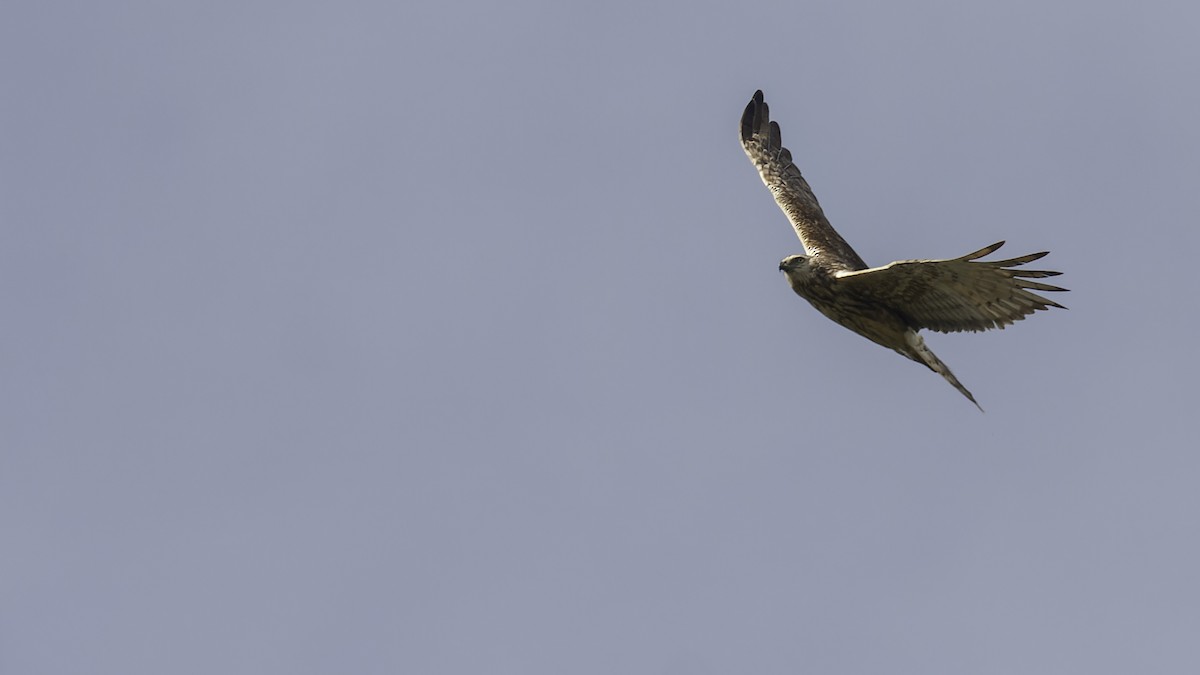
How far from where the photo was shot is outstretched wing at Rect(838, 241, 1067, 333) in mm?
14938

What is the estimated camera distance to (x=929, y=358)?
16125 mm

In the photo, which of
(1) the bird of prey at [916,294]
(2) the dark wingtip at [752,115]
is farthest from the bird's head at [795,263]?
(2) the dark wingtip at [752,115]

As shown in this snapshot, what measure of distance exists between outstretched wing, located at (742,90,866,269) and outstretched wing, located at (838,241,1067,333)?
1.45 metres

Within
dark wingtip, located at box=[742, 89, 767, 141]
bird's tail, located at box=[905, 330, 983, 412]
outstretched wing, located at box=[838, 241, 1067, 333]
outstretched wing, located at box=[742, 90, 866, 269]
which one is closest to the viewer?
outstretched wing, located at box=[838, 241, 1067, 333]

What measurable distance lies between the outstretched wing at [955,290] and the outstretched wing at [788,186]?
145cm

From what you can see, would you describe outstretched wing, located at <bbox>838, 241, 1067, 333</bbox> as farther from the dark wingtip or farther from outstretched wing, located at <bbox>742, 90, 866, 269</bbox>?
the dark wingtip

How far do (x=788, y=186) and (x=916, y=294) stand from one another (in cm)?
515

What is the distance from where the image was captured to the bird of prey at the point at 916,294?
15016mm

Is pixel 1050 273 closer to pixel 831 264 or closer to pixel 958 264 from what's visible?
pixel 958 264

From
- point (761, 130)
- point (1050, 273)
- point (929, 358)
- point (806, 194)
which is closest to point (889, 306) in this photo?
point (929, 358)

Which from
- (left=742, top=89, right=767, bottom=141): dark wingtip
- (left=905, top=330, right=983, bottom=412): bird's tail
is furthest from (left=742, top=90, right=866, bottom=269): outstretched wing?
(left=905, top=330, right=983, bottom=412): bird's tail

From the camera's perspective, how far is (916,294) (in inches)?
618

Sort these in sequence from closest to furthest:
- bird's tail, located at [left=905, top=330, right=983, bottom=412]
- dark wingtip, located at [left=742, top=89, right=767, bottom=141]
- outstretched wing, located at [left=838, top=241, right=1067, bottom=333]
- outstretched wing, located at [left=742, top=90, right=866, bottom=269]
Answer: outstretched wing, located at [left=838, top=241, right=1067, bottom=333] < bird's tail, located at [left=905, top=330, right=983, bottom=412] < outstretched wing, located at [left=742, top=90, right=866, bottom=269] < dark wingtip, located at [left=742, top=89, right=767, bottom=141]

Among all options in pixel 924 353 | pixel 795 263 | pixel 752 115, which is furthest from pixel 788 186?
pixel 924 353
